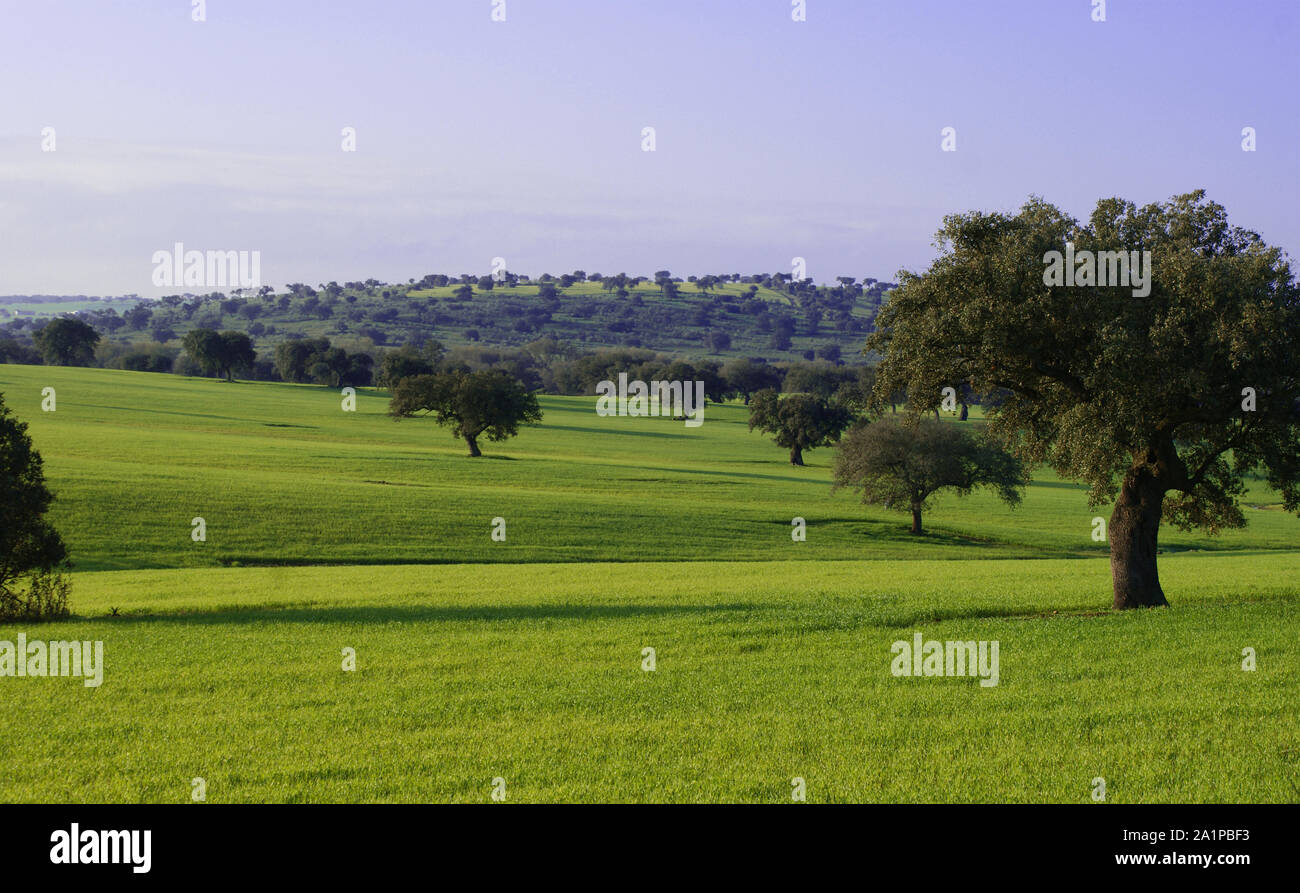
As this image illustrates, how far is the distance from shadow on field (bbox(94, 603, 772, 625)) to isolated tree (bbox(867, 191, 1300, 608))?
24.9 ft

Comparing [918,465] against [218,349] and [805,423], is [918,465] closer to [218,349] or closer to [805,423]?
[805,423]

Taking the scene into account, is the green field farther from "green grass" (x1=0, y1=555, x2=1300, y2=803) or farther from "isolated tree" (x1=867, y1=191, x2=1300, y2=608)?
"isolated tree" (x1=867, y1=191, x2=1300, y2=608)

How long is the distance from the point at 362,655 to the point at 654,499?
147 ft

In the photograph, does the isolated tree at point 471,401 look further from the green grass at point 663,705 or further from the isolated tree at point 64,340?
the isolated tree at point 64,340

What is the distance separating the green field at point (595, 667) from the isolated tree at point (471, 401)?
29899mm

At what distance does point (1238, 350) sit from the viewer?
2011 centimetres

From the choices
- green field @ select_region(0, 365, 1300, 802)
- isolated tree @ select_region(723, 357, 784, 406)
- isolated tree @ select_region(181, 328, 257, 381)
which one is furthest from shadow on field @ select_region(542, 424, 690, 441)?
green field @ select_region(0, 365, 1300, 802)

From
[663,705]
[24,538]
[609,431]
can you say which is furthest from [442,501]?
[609,431]

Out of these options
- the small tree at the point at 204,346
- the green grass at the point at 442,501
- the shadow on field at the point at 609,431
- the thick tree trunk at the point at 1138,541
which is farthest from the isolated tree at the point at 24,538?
the small tree at the point at 204,346

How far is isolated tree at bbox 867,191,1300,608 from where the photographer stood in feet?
67.5

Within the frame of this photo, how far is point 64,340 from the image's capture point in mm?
145500

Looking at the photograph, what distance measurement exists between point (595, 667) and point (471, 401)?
65.1 m
